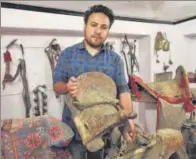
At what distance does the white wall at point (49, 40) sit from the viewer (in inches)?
38.0

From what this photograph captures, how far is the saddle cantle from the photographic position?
1.62 feet

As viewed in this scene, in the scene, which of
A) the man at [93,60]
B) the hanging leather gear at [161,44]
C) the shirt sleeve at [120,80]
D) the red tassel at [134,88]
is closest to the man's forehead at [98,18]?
the man at [93,60]

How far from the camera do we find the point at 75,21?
3.35ft

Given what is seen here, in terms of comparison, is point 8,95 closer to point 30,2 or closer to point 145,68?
point 30,2

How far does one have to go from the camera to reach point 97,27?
0.63 m

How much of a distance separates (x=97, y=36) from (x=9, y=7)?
→ 47cm

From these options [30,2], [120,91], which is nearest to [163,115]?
[120,91]

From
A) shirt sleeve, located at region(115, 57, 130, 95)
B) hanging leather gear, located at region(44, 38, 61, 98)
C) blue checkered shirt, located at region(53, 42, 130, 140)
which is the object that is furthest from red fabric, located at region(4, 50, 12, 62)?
shirt sleeve, located at region(115, 57, 130, 95)

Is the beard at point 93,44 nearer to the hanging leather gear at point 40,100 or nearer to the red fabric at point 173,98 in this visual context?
the red fabric at point 173,98

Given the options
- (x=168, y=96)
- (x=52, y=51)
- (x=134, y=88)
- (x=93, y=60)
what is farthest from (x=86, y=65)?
(x=52, y=51)

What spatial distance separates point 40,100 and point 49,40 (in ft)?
1.12

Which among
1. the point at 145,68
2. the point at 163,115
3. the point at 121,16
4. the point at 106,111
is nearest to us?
the point at 106,111

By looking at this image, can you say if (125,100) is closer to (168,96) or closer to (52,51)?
(168,96)

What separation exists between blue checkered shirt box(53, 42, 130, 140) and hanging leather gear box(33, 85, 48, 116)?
1.94 ft
